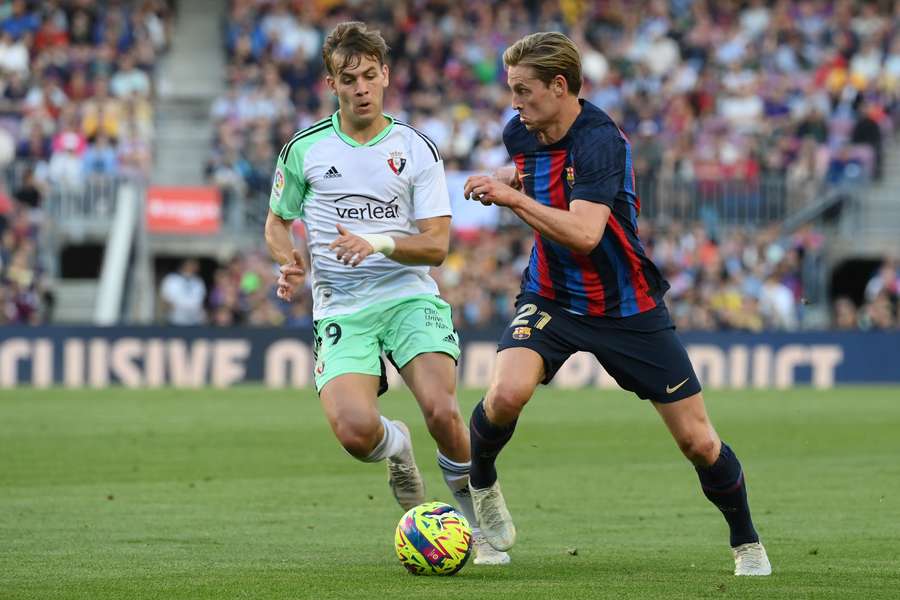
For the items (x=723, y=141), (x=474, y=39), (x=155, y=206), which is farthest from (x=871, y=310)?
(x=155, y=206)

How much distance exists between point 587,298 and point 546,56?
1170 mm

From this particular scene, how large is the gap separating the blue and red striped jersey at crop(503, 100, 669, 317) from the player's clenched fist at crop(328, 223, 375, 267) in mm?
889

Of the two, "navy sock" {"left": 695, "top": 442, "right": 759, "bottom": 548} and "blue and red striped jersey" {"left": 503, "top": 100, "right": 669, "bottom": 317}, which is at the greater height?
"blue and red striped jersey" {"left": 503, "top": 100, "right": 669, "bottom": 317}

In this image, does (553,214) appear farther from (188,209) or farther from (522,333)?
(188,209)

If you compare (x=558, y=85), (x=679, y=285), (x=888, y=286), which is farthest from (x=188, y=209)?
(x=558, y=85)

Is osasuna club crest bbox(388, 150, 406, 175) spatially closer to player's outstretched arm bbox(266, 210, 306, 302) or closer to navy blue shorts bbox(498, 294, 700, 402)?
player's outstretched arm bbox(266, 210, 306, 302)

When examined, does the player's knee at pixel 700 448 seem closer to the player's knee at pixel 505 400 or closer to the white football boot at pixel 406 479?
the player's knee at pixel 505 400

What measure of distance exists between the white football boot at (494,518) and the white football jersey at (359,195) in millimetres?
1134

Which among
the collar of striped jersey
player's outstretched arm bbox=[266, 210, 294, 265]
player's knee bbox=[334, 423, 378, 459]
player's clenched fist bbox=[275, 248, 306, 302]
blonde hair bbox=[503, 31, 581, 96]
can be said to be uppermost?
blonde hair bbox=[503, 31, 581, 96]

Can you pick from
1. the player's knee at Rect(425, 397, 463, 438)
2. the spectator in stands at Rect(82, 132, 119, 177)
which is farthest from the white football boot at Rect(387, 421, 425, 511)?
the spectator in stands at Rect(82, 132, 119, 177)

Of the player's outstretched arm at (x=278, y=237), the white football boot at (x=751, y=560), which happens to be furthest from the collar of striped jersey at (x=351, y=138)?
the white football boot at (x=751, y=560)

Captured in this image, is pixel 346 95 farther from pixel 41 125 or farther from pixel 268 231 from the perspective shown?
pixel 41 125

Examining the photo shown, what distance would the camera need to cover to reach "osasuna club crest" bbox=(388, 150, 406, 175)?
848 cm

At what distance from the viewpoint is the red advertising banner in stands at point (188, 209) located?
27250mm
